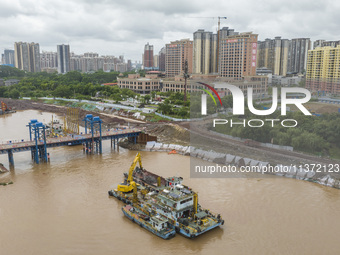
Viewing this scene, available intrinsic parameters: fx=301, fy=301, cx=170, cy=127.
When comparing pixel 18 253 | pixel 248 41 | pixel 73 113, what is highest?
pixel 248 41

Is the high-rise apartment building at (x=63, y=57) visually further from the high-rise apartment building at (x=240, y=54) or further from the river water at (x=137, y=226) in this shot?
the river water at (x=137, y=226)

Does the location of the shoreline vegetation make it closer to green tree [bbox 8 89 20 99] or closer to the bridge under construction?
the bridge under construction

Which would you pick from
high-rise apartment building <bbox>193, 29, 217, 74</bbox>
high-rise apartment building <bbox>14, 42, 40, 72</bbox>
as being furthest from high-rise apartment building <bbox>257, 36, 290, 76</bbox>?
high-rise apartment building <bbox>14, 42, 40, 72</bbox>

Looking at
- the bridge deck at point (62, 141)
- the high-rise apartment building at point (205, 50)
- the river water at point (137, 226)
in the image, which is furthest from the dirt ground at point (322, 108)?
the high-rise apartment building at point (205, 50)

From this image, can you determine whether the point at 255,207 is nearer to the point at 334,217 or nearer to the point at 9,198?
the point at 334,217

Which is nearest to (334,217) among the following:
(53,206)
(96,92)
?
(53,206)

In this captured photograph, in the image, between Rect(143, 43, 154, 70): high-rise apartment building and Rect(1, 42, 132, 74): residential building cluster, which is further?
Rect(143, 43, 154, 70): high-rise apartment building
